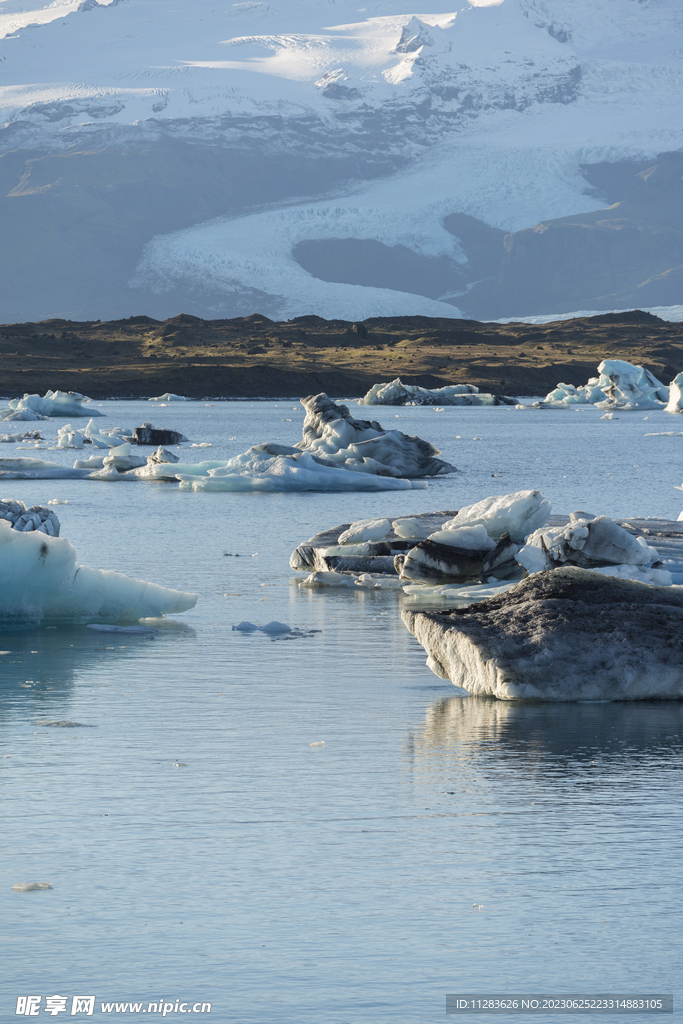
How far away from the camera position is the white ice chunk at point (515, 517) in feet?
42.0

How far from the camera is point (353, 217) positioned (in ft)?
587

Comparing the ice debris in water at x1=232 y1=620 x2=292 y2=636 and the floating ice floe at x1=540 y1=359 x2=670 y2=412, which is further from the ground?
the floating ice floe at x1=540 y1=359 x2=670 y2=412

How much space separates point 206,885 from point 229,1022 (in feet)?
3.39

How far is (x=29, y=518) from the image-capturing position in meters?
12.5

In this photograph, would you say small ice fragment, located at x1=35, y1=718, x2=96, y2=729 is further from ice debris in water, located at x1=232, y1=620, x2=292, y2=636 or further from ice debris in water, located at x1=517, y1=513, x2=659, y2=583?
ice debris in water, located at x1=517, y1=513, x2=659, y2=583

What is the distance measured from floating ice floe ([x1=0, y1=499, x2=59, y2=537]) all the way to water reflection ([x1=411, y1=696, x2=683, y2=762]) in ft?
18.9

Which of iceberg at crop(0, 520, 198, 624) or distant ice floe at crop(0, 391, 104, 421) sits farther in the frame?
distant ice floe at crop(0, 391, 104, 421)

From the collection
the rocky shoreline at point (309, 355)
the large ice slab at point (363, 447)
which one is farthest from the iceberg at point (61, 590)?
the rocky shoreline at point (309, 355)

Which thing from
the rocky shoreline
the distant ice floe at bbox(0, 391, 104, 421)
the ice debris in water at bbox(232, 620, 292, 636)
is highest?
the rocky shoreline

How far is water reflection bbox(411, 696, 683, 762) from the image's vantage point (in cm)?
646

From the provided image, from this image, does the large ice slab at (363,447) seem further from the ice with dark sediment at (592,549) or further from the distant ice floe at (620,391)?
the distant ice floe at (620,391)

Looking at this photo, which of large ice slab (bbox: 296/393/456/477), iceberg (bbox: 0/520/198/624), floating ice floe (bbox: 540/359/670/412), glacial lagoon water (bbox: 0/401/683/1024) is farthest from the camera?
floating ice floe (bbox: 540/359/670/412)

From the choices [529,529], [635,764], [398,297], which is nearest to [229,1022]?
[635,764]

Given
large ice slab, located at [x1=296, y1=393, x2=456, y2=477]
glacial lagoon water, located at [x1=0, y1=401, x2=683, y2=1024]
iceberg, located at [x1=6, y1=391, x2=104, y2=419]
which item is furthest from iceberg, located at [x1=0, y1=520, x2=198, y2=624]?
iceberg, located at [x1=6, y1=391, x2=104, y2=419]
